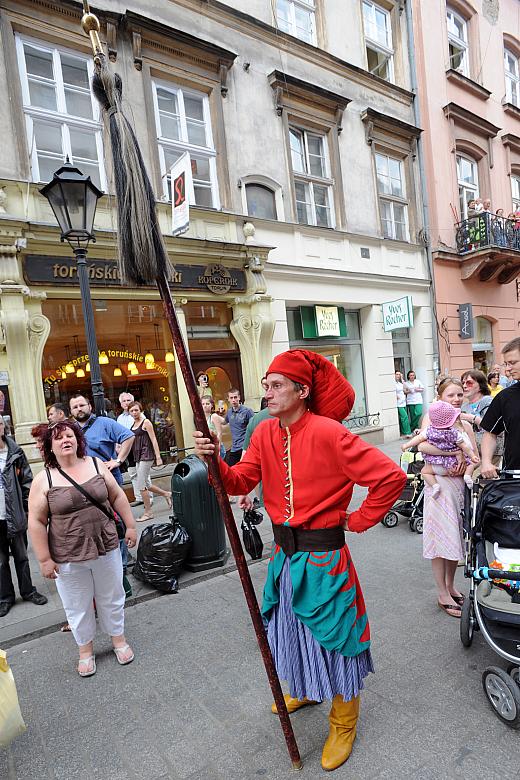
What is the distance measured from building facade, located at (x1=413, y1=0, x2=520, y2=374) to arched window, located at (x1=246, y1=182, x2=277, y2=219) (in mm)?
5573

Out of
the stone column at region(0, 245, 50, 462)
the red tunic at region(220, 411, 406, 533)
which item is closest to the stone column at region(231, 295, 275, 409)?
the stone column at region(0, 245, 50, 462)

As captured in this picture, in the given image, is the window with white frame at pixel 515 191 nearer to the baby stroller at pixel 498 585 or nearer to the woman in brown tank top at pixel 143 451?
the woman in brown tank top at pixel 143 451

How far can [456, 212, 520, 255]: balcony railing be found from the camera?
13.1 metres

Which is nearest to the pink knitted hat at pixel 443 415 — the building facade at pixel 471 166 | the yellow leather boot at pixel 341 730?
the yellow leather boot at pixel 341 730

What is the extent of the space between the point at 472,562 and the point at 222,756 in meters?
1.78

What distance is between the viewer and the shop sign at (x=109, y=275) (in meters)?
6.79

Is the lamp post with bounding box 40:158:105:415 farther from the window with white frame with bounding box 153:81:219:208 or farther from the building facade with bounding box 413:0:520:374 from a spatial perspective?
the building facade with bounding box 413:0:520:374

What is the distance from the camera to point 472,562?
2.81 meters

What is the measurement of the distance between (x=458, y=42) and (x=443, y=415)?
52.3 ft

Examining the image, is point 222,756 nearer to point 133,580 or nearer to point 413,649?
point 413,649

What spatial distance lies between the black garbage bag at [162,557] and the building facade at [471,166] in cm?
1096

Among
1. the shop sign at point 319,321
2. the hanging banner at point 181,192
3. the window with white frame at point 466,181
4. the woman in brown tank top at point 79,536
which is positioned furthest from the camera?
the window with white frame at point 466,181

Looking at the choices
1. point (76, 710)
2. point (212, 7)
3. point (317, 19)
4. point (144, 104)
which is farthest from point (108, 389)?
point (317, 19)

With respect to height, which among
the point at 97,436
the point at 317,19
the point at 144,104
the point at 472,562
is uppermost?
the point at 317,19
